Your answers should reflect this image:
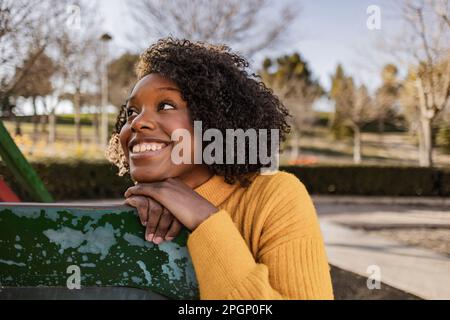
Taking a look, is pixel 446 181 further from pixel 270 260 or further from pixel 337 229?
pixel 270 260

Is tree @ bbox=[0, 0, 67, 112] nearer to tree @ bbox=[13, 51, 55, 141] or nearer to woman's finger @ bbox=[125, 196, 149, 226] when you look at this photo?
tree @ bbox=[13, 51, 55, 141]

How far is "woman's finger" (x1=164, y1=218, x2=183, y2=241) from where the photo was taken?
93 centimetres

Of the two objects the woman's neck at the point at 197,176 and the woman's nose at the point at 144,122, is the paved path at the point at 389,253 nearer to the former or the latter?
the woman's neck at the point at 197,176

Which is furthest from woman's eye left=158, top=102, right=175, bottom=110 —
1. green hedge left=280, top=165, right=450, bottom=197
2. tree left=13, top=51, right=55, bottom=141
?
green hedge left=280, top=165, right=450, bottom=197

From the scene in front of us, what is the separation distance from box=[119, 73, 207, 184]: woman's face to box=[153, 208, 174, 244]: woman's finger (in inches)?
4.6

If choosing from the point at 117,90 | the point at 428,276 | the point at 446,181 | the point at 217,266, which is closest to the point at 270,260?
the point at 217,266

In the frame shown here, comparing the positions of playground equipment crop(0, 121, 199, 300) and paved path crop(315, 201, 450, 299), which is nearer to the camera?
playground equipment crop(0, 121, 199, 300)

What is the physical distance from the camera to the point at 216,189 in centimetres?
109

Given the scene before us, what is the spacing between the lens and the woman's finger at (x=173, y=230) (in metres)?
0.93

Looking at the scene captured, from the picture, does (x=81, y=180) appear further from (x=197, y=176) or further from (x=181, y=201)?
(x=181, y=201)

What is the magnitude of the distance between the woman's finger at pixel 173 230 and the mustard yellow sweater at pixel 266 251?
0.13ft

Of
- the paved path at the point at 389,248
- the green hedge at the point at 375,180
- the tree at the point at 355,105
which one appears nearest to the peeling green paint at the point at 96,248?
the paved path at the point at 389,248

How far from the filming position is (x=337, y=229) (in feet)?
→ 26.1

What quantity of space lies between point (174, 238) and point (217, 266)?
0.11 metres
